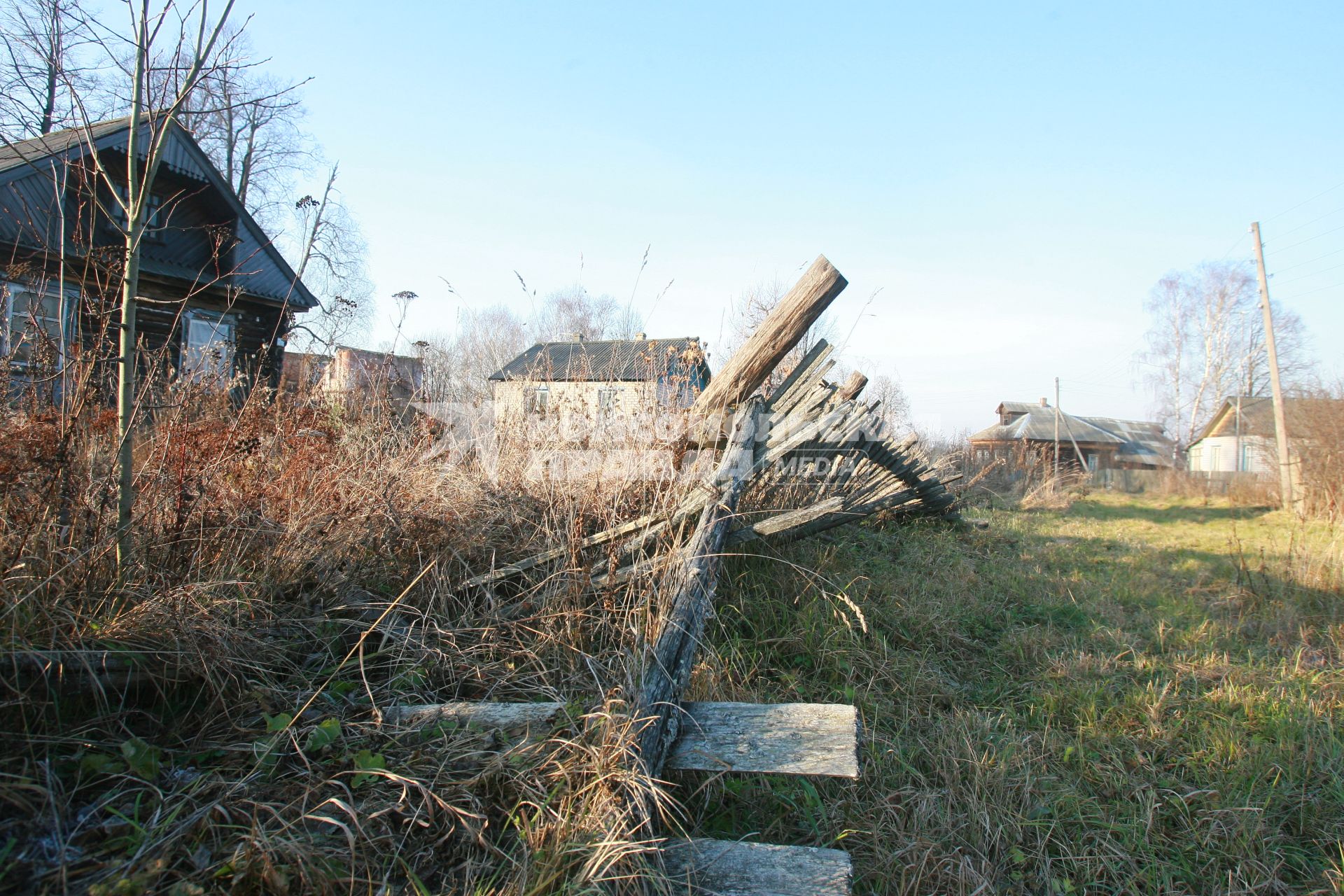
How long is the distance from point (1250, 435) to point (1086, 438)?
18525 mm

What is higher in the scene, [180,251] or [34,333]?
[180,251]

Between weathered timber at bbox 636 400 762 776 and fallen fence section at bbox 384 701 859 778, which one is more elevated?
weathered timber at bbox 636 400 762 776

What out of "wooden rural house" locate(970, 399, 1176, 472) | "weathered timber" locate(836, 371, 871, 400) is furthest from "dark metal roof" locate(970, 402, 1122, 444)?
"weathered timber" locate(836, 371, 871, 400)

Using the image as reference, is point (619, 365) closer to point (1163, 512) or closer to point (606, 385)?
point (606, 385)

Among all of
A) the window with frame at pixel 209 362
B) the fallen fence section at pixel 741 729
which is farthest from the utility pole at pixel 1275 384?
the window with frame at pixel 209 362

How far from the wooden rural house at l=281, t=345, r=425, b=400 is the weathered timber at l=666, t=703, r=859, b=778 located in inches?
132

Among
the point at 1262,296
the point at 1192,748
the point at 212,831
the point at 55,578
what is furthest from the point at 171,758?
the point at 1262,296

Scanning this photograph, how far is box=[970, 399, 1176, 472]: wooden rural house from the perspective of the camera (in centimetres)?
4053

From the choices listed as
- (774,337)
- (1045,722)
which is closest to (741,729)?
(1045,722)

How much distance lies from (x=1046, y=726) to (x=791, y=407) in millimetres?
2388

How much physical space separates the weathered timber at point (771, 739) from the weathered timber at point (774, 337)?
6.95ft

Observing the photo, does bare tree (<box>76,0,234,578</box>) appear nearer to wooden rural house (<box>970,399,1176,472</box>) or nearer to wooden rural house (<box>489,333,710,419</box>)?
wooden rural house (<box>489,333,710,419</box>)

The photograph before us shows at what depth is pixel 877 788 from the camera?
2.37 m

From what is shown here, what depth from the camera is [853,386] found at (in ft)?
19.4
